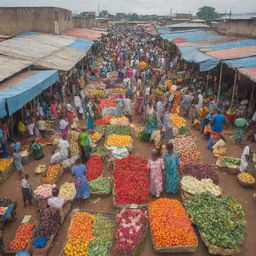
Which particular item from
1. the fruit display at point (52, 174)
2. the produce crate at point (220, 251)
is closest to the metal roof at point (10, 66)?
the fruit display at point (52, 174)

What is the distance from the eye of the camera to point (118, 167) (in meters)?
7.82

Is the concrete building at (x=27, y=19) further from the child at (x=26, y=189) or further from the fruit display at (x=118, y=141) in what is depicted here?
the child at (x=26, y=189)

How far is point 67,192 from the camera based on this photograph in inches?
278

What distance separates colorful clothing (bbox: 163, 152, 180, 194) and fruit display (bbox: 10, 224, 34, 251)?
3610 millimetres

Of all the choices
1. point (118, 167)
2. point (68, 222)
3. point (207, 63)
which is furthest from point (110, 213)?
point (207, 63)

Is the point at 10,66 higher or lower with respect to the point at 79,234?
higher

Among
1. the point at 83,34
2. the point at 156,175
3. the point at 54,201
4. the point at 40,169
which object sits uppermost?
the point at 83,34

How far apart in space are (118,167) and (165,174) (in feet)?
4.91

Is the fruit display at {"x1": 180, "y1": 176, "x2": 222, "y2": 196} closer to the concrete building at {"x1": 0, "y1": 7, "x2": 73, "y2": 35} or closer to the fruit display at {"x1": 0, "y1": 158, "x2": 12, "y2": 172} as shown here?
the fruit display at {"x1": 0, "y1": 158, "x2": 12, "y2": 172}

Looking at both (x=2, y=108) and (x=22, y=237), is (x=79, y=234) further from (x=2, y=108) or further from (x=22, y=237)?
(x=2, y=108)

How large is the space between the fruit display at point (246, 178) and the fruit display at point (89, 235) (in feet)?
13.6

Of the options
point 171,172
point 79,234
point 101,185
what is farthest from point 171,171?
point 79,234

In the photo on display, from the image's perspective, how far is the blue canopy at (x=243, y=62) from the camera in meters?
10.8

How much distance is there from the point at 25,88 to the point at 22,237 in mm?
5068
